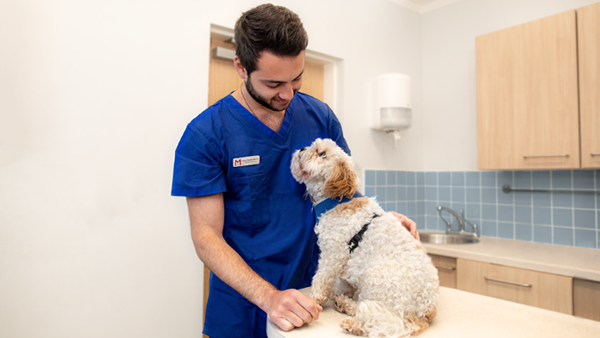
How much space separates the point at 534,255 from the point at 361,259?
173cm

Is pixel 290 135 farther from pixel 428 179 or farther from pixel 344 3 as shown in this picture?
pixel 428 179

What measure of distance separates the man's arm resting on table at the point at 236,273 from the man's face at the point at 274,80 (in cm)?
33

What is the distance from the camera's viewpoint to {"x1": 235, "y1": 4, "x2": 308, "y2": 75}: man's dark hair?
0.99 meters

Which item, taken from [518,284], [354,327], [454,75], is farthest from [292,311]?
[454,75]

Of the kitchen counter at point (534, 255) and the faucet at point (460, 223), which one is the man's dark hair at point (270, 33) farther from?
the faucet at point (460, 223)

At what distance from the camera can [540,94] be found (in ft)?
7.64

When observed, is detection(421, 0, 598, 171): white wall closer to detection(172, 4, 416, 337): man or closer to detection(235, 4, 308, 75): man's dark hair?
detection(172, 4, 416, 337): man

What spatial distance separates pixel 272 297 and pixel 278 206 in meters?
0.32

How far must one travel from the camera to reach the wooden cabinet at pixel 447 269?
2.47 meters

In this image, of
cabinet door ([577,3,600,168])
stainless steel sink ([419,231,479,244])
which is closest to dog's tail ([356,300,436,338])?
cabinet door ([577,3,600,168])

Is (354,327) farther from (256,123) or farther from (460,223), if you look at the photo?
(460,223)

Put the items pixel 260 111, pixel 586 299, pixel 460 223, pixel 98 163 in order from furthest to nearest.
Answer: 1. pixel 460 223
2. pixel 586 299
3. pixel 98 163
4. pixel 260 111

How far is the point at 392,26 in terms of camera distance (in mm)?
3178

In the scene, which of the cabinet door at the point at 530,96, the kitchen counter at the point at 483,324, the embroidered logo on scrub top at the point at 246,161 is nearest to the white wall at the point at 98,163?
the embroidered logo on scrub top at the point at 246,161
